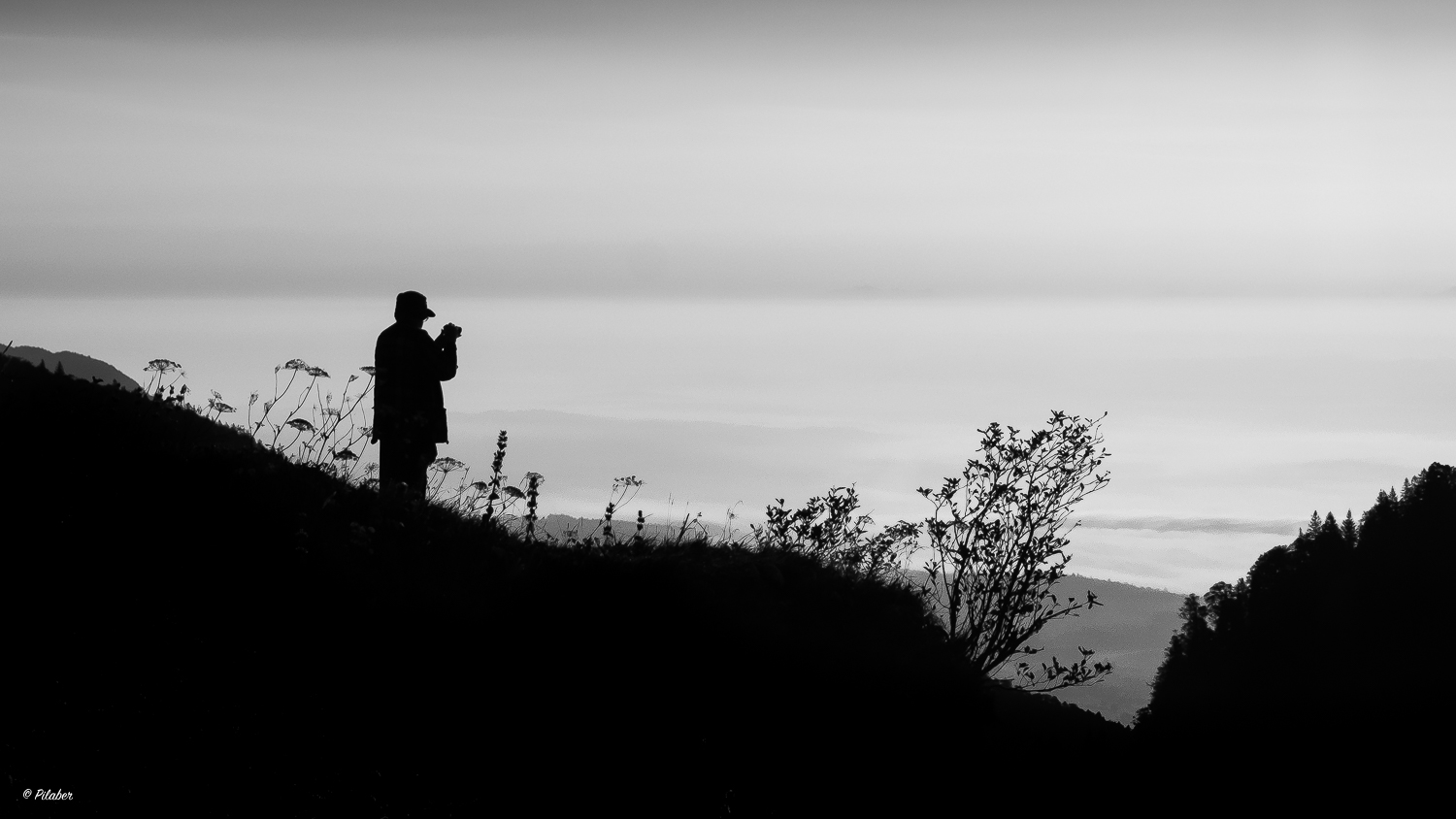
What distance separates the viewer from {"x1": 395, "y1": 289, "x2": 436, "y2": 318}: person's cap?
42.8ft

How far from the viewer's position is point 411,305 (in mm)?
13070

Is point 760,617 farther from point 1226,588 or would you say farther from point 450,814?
point 1226,588

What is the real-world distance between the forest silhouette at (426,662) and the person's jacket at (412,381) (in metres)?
1.37

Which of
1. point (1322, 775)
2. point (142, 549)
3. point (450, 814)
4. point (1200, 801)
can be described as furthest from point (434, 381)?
point (1322, 775)

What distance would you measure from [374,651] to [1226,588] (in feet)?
72.6

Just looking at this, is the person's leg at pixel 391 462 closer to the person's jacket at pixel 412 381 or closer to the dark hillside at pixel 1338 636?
the person's jacket at pixel 412 381

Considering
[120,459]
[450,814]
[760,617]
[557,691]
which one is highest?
[120,459]

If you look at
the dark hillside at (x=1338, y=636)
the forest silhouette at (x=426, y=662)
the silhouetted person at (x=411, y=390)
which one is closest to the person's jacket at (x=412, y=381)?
the silhouetted person at (x=411, y=390)

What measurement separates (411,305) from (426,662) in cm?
530

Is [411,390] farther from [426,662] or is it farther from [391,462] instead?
[426,662]

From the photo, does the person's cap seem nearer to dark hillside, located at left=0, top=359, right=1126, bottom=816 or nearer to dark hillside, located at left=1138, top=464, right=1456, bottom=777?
dark hillside, located at left=0, top=359, right=1126, bottom=816

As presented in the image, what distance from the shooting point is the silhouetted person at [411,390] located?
498 inches

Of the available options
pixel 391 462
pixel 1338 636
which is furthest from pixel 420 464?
pixel 1338 636

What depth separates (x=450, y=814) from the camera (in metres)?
7.39
